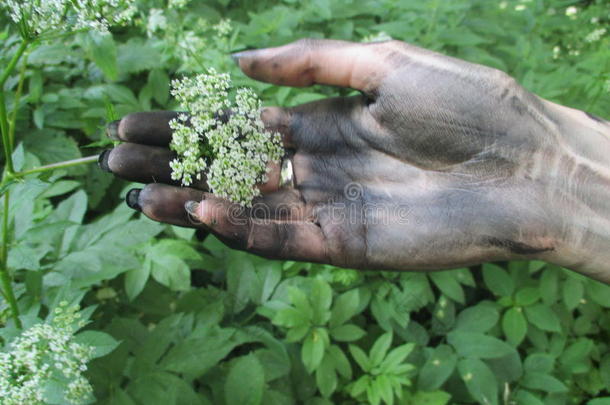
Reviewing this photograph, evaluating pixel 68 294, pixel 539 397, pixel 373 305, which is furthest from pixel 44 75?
pixel 539 397

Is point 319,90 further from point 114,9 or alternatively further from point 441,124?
point 114,9

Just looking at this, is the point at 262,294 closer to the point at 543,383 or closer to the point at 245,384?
the point at 245,384

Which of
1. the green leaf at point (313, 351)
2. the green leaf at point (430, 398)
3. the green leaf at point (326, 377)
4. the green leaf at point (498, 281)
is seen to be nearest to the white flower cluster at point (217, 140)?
the green leaf at point (313, 351)

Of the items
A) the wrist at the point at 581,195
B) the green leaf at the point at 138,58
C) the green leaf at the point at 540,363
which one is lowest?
the green leaf at the point at 540,363

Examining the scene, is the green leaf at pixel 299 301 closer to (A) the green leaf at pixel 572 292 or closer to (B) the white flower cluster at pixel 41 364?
(B) the white flower cluster at pixel 41 364

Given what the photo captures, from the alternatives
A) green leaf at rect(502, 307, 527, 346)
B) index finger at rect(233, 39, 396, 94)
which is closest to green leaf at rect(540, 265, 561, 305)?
green leaf at rect(502, 307, 527, 346)

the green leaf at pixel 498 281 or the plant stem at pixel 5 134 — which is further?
the green leaf at pixel 498 281

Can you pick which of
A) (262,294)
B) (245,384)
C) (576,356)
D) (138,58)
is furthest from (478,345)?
(138,58)

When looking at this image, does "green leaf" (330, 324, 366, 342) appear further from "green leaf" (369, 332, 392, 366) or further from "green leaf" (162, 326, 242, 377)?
"green leaf" (162, 326, 242, 377)
